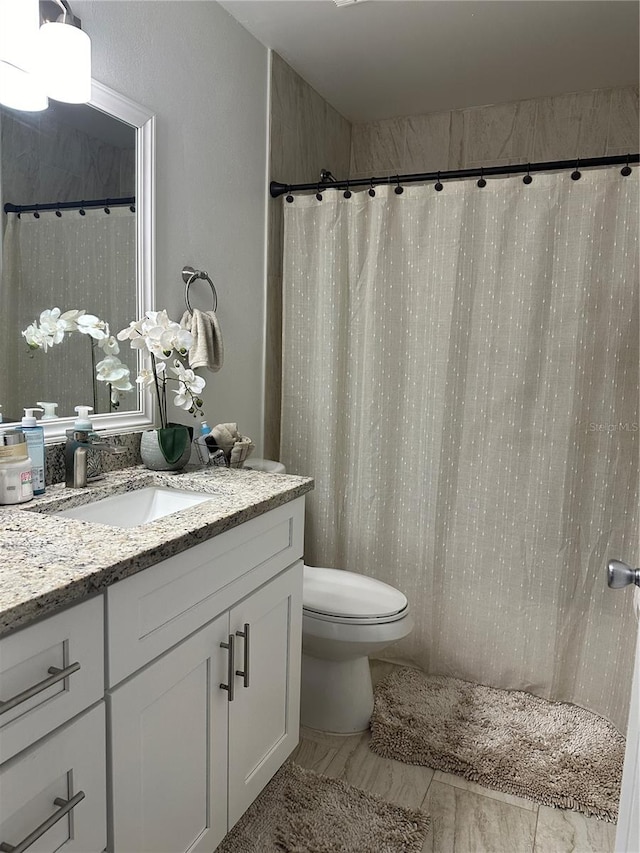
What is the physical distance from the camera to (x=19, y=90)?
1391 millimetres

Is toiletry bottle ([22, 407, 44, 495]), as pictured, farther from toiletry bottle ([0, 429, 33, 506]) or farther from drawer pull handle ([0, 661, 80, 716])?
drawer pull handle ([0, 661, 80, 716])

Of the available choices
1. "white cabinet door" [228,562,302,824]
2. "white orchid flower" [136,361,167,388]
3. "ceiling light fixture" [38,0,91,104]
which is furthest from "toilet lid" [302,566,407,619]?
"ceiling light fixture" [38,0,91,104]

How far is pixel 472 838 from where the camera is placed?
1.60 meters

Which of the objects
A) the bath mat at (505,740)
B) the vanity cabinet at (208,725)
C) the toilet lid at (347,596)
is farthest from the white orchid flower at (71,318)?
the bath mat at (505,740)

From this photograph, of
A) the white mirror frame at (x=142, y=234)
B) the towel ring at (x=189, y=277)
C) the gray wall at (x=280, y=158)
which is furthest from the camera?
the gray wall at (x=280, y=158)

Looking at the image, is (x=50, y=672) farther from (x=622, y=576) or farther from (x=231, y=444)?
(x=231, y=444)

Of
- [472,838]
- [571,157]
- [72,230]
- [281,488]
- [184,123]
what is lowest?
[472,838]

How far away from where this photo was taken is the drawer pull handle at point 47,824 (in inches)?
33.2

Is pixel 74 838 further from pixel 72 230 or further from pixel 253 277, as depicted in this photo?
pixel 253 277

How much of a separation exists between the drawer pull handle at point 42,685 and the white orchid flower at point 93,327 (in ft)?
3.22

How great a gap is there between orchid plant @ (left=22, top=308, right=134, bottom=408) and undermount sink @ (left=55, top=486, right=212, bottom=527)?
12.4 inches

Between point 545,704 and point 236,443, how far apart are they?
4.64ft

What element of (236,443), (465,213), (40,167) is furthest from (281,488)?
(465,213)

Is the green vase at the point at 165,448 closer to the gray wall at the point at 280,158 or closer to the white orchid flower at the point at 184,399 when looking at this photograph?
the white orchid flower at the point at 184,399
